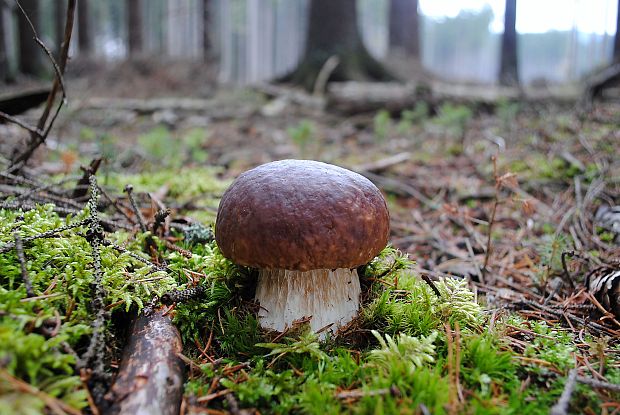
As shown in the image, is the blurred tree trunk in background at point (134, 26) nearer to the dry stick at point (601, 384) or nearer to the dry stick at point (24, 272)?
the dry stick at point (24, 272)

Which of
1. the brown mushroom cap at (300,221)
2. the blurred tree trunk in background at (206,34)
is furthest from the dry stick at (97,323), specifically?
the blurred tree trunk in background at (206,34)

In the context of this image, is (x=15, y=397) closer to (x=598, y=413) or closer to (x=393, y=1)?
(x=598, y=413)

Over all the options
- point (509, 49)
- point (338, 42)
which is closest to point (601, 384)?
point (338, 42)

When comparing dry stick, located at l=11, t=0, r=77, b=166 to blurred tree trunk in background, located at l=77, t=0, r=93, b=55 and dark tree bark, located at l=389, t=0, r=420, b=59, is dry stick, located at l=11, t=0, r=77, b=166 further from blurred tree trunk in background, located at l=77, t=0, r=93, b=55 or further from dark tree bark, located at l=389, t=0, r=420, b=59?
blurred tree trunk in background, located at l=77, t=0, r=93, b=55

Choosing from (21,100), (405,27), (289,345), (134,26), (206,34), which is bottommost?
(289,345)

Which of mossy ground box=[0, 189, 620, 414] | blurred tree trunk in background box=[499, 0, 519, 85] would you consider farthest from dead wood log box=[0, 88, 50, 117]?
blurred tree trunk in background box=[499, 0, 519, 85]

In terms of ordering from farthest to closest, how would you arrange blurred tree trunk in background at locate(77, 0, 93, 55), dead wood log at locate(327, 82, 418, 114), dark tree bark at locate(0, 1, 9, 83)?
blurred tree trunk in background at locate(77, 0, 93, 55) < dark tree bark at locate(0, 1, 9, 83) < dead wood log at locate(327, 82, 418, 114)

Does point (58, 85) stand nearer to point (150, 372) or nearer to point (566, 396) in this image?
point (150, 372)
